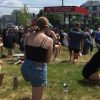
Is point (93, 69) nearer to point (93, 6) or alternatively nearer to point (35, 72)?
point (35, 72)

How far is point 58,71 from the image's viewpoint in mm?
14305

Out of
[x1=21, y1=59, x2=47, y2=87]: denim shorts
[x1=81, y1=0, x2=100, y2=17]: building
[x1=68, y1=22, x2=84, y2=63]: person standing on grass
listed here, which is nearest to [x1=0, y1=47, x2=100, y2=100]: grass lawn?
[x1=21, y1=59, x2=47, y2=87]: denim shorts

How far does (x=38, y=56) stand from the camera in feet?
24.5

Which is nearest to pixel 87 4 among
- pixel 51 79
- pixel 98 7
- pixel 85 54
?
pixel 98 7

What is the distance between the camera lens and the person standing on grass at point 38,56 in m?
7.47

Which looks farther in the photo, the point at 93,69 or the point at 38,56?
the point at 93,69

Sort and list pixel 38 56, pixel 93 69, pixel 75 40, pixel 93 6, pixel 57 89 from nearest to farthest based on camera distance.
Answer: pixel 38 56 < pixel 93 69 < pixel 57 89 < pixel 75 40 < pixel 93 6

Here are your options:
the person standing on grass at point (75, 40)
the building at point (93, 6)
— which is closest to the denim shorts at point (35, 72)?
the person standing on grass at point (75, 40)

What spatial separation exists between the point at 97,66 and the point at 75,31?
655cm

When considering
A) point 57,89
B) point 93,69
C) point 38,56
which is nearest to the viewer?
point 38,56

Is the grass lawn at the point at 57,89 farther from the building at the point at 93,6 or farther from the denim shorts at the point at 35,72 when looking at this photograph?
the building at the point at 93,6

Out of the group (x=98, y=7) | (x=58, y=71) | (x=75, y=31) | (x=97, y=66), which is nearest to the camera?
(x=97, y=66)

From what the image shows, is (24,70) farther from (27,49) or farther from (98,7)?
(98,7)

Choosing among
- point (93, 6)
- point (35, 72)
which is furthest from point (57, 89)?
point (93, 6)
